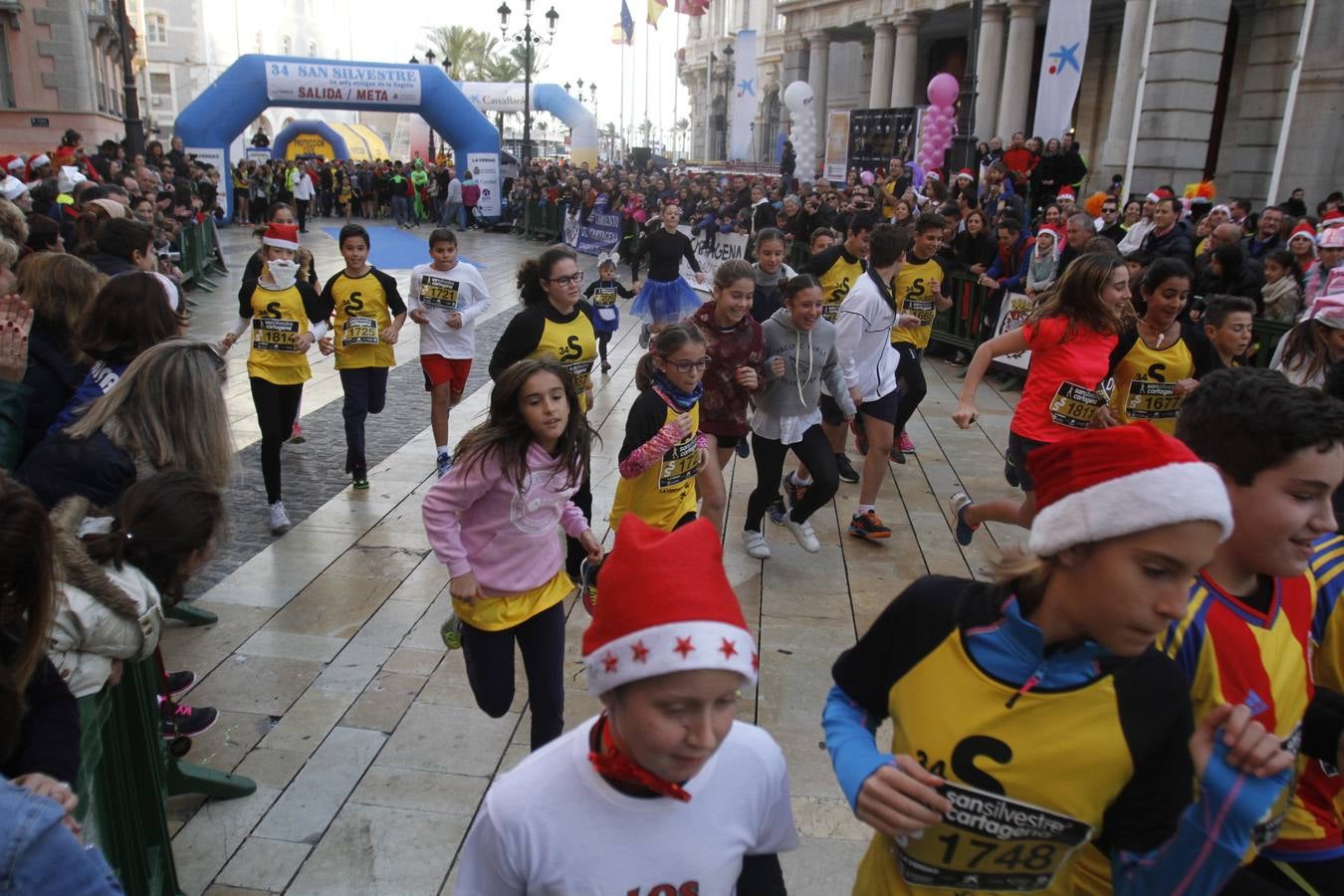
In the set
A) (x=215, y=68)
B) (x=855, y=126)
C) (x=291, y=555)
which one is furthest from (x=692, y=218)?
(x=215, y=68)

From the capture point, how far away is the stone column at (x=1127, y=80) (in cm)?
1895

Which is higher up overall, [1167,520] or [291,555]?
[1167,520]

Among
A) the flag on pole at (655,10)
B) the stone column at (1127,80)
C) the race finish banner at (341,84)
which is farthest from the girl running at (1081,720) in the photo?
the flag on pole at (655,10)

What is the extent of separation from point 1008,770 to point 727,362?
4.21 m

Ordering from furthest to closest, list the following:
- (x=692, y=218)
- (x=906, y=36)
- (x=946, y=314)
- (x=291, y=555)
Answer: (x=906, y=36) < (x=692, y=218) < (x=946, y=314) < (x=291, y=555)

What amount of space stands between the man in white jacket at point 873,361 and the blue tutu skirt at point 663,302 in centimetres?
316

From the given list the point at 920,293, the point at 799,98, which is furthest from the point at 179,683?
the point at 799,98

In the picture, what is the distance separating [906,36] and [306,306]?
98.0 feet

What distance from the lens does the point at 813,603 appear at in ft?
19.0

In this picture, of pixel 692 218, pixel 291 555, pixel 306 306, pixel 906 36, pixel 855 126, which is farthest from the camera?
pixel 906 36

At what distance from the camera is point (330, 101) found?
→ 27781 mm

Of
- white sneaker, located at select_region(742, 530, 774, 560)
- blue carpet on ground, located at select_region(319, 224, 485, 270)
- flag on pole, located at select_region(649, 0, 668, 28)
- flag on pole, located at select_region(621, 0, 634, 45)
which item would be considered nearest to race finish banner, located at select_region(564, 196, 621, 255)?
blue carpet on ground, located at select_region(319, 224, 485, 270)

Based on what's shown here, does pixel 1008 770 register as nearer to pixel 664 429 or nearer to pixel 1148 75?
pixel 664 429

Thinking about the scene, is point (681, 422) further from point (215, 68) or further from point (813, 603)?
point (215, 68)
